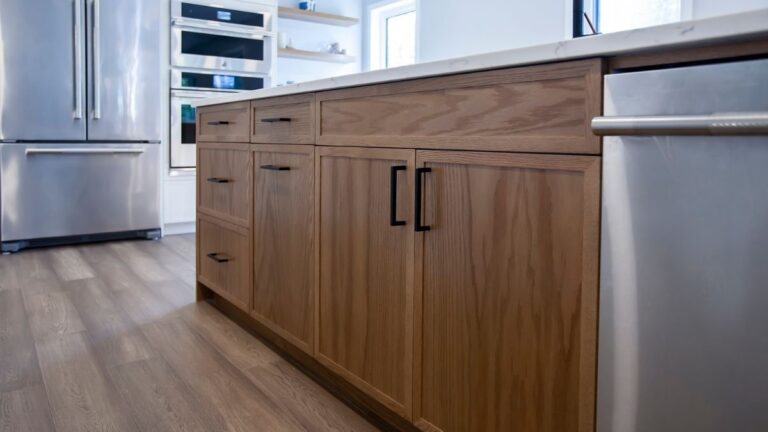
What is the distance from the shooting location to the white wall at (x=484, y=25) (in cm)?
362

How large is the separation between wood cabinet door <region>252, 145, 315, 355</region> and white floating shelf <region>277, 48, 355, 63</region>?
10.9ft

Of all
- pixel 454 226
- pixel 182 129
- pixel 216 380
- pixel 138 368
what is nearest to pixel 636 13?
pixel 454 226

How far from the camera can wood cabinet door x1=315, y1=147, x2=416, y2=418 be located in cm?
143

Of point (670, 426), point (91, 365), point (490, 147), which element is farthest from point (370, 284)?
point (91, 365)

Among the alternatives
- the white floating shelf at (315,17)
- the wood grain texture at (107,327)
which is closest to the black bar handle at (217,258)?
the wood grain texture at (107,327)

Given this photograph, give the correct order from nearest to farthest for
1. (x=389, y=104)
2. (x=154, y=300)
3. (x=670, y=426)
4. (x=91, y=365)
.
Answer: (x=670, y=426) < (x=389, y=104) < (x=91, y=365) < (x=154, y=300)

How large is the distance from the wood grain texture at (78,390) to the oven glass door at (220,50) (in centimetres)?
278

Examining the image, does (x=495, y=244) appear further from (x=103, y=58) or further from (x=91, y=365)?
(x=103, y=58)

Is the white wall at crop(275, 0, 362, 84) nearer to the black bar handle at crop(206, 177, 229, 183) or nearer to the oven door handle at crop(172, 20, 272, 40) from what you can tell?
the oven door handle at crop(172, 20, 272, 40)

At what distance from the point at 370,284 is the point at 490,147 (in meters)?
0.54

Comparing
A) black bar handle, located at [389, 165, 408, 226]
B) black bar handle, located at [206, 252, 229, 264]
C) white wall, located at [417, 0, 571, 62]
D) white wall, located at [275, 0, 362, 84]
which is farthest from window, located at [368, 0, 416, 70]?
black bar handle, located at [389, 165, 408, 226]

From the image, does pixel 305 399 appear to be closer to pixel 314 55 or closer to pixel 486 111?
pixel 486 111

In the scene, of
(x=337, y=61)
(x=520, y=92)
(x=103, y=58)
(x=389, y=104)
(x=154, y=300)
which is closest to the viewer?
(x=520, y=92)

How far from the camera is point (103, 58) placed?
4.07 meters
